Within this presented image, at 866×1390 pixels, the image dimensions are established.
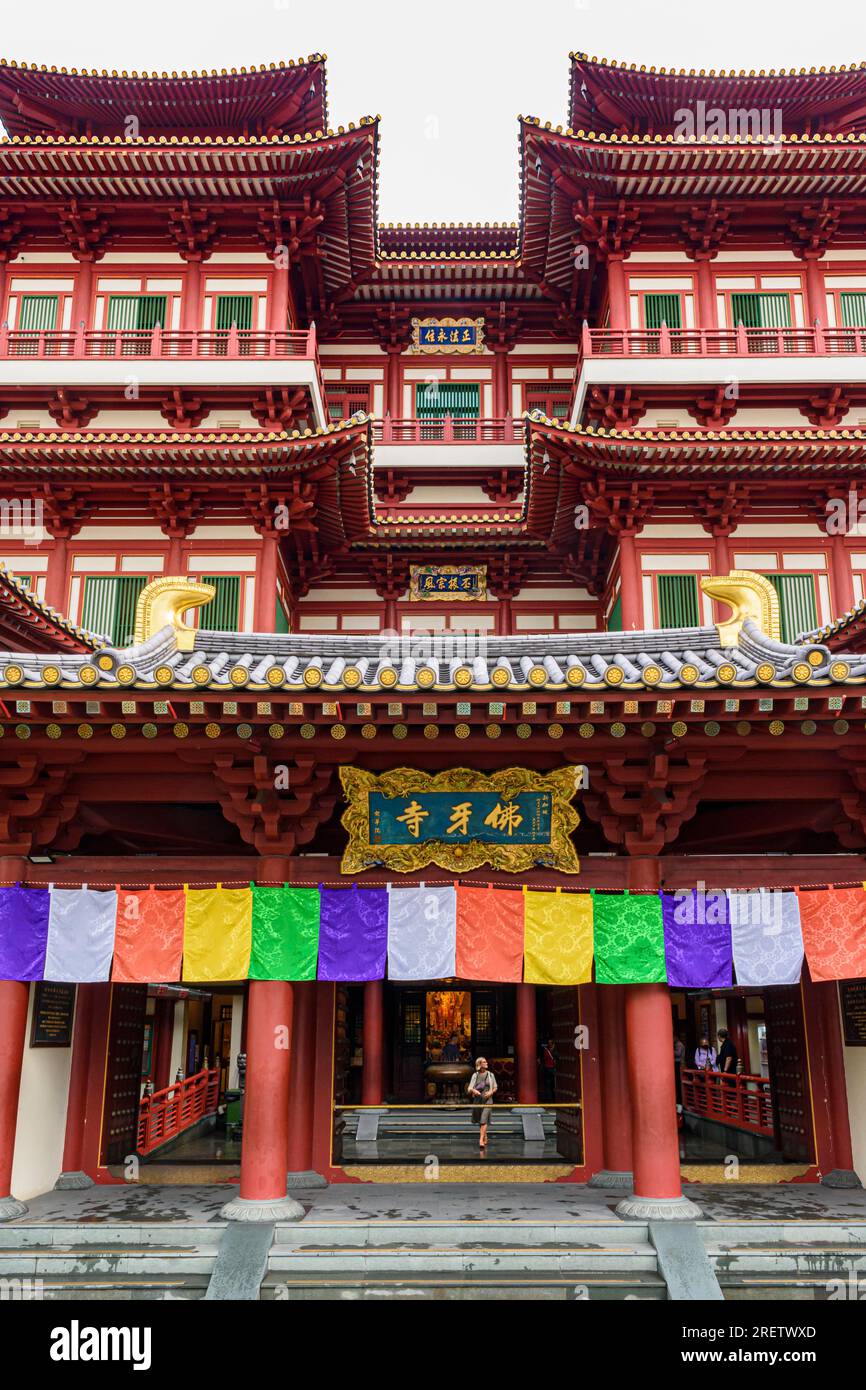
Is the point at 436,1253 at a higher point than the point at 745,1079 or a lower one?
lower

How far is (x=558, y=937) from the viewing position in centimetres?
1073

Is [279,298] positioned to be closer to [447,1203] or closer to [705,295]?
[705,295]

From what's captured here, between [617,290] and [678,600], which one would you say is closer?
[678,600]

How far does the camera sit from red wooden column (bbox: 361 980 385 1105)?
2031 centimetres

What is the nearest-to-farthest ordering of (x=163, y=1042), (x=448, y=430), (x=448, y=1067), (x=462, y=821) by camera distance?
1. (x=462, y=821)
2. (x=163, y=1042)
3. (x=448, y=430)
4. (x=448, y=1067)

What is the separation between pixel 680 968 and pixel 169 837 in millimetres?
6011

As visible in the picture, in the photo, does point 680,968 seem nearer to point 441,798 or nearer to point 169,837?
point 441,798

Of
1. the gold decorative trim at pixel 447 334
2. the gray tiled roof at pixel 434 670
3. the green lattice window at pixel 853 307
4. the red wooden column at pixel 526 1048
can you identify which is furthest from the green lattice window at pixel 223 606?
the green lattice window at pixel 853 307

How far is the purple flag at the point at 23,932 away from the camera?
10531 mm

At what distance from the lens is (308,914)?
10.8m

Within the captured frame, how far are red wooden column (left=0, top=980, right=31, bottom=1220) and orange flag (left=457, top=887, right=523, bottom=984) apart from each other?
187 inches

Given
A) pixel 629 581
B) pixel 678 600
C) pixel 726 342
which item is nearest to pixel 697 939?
pixel 629 581

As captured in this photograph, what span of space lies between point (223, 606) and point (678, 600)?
9.24 metres

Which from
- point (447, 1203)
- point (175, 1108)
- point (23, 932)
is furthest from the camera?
point (175, 1108)
